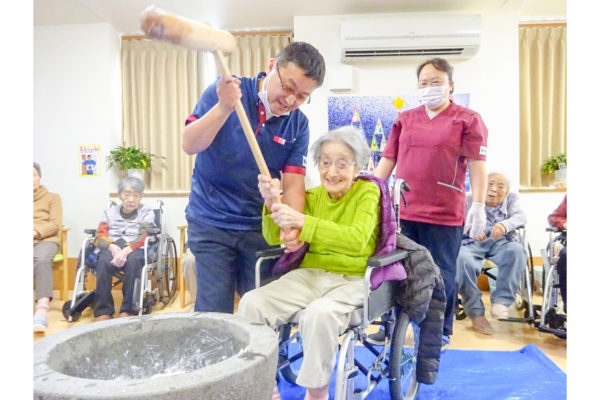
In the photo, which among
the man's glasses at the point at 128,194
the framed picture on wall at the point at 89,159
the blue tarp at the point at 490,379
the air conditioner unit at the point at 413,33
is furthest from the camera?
the framed picture on wall at the point at 89,159

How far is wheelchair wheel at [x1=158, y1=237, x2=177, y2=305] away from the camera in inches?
130

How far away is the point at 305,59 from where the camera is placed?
122 centimetres

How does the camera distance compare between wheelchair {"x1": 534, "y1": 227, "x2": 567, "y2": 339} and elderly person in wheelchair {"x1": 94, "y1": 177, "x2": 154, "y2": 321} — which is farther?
elderly person in wheelchair {"x1": 94, "y1": 177, "x2": 154, "y2": 321}

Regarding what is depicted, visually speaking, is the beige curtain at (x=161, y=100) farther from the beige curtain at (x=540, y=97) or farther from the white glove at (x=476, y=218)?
the beige curtain at (x=540, y=97)

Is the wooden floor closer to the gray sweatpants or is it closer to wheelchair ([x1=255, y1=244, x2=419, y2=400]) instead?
the gray sweatpants

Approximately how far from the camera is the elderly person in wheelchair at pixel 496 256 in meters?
2.73

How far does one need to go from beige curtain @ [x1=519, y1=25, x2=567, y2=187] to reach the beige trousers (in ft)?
9.76

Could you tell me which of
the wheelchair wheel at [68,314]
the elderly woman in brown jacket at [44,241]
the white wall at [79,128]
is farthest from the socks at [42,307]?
the white wall at [79,128]

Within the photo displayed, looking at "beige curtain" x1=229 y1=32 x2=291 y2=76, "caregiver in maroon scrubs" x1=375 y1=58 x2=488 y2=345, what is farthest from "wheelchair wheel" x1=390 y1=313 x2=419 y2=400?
"beige curtain" x1=229 y1=32 x2=291 y2=76

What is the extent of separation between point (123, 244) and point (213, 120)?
232 centimetres

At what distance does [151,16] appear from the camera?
802 millimetres

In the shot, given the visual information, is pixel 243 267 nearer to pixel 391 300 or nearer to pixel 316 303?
pixel 316 303

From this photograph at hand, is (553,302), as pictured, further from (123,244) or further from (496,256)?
(123,244)
